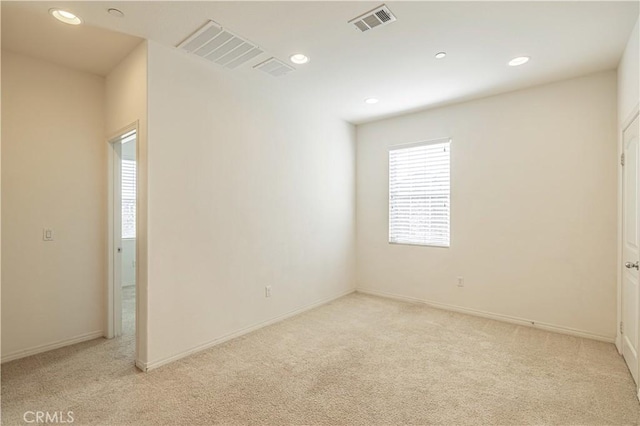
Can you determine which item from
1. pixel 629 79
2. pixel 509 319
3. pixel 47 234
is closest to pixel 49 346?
pixel 47 234

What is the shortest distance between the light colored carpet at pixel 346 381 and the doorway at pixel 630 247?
22cm

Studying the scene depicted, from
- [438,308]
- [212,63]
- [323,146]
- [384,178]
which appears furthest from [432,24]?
[438,308]

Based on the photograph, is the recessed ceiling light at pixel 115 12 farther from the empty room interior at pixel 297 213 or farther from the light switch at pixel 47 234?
the light switch at pixel 47 234

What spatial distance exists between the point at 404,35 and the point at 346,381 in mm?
2862

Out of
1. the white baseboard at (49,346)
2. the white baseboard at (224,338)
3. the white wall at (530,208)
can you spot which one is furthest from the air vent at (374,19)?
the white baseboard at (49,346)

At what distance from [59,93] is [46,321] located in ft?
7.41

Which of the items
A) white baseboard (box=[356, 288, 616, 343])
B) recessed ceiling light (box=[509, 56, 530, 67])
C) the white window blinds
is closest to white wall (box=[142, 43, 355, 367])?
white baseboard (box=[356, 288, 616, 343])

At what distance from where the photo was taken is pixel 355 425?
6.63 ft

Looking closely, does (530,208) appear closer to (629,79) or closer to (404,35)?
(629,79)

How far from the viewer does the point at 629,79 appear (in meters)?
2.70

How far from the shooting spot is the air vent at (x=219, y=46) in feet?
8.43

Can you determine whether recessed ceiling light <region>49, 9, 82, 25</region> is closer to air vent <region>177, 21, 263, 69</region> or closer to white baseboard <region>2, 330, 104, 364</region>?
air vent <region>177, 21, 263, 69</region>

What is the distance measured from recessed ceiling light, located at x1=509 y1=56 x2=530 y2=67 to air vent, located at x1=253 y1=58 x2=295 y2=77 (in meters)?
2.16

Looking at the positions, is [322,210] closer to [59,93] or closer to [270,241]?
[270,241]
